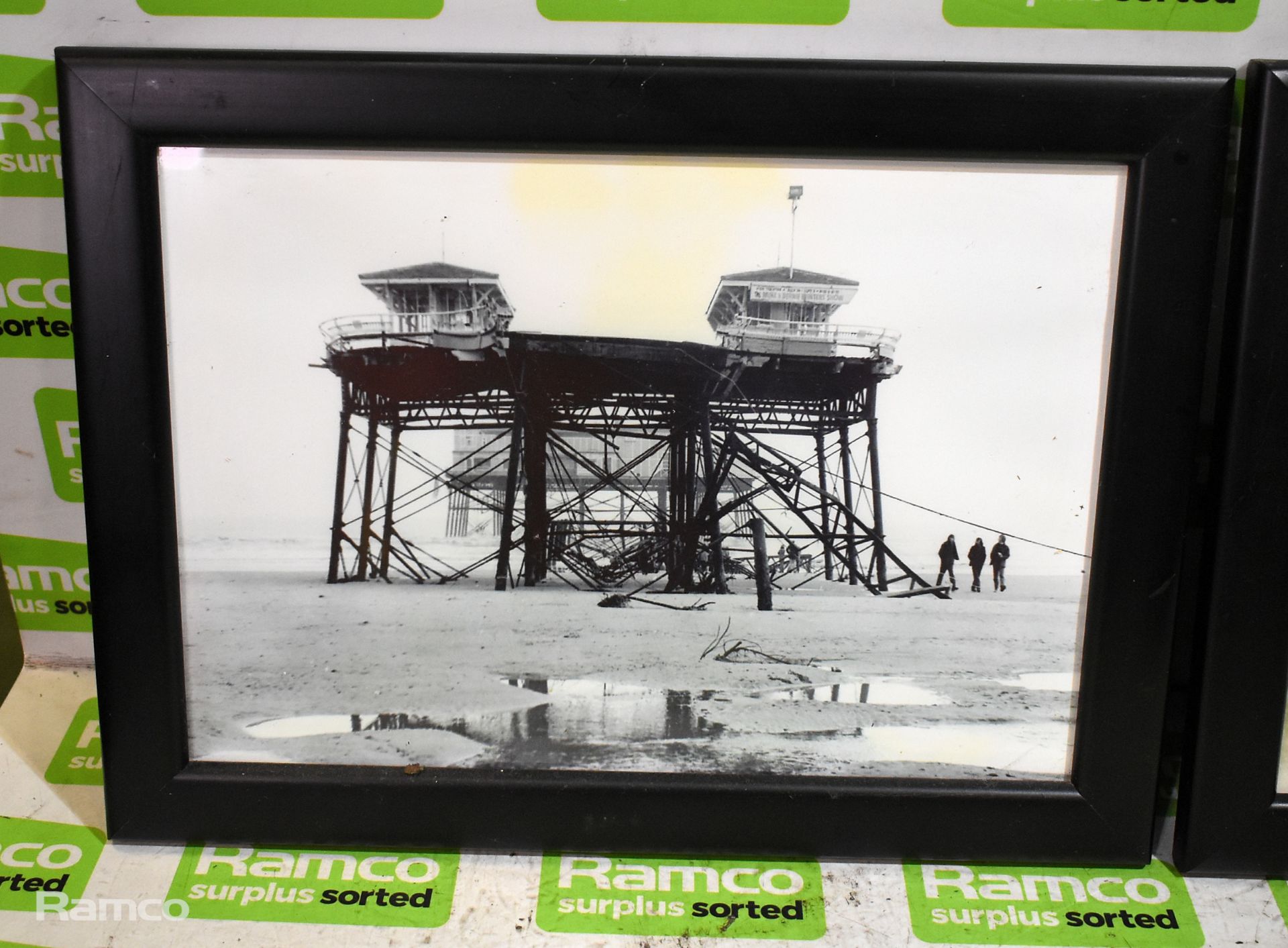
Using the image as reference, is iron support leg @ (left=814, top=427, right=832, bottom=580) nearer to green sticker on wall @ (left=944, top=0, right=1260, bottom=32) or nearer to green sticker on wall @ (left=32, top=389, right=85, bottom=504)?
green sticker on wall @ (left=944, top=0, right=1260, bottom=32)

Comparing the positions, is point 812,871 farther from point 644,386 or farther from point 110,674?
point 110,674

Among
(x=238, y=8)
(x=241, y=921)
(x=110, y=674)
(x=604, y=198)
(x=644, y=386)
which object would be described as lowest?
(x=241, y=921)

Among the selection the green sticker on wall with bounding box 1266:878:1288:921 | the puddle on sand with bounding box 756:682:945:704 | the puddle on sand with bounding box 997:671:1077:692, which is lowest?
the green sticker on wall with bounding box 1266:878:1288:921

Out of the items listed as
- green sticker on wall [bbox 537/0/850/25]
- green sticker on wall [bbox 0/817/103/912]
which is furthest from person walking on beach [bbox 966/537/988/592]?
green sticker on wall [bbox 0/817/103/912]

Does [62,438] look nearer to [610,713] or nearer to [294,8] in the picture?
[294,8]

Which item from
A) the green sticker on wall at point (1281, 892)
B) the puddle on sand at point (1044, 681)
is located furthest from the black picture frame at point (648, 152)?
the green sticker on wall at point (1281, 892)

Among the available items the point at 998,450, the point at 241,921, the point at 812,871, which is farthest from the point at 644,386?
the point at 241,921

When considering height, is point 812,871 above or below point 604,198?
below
